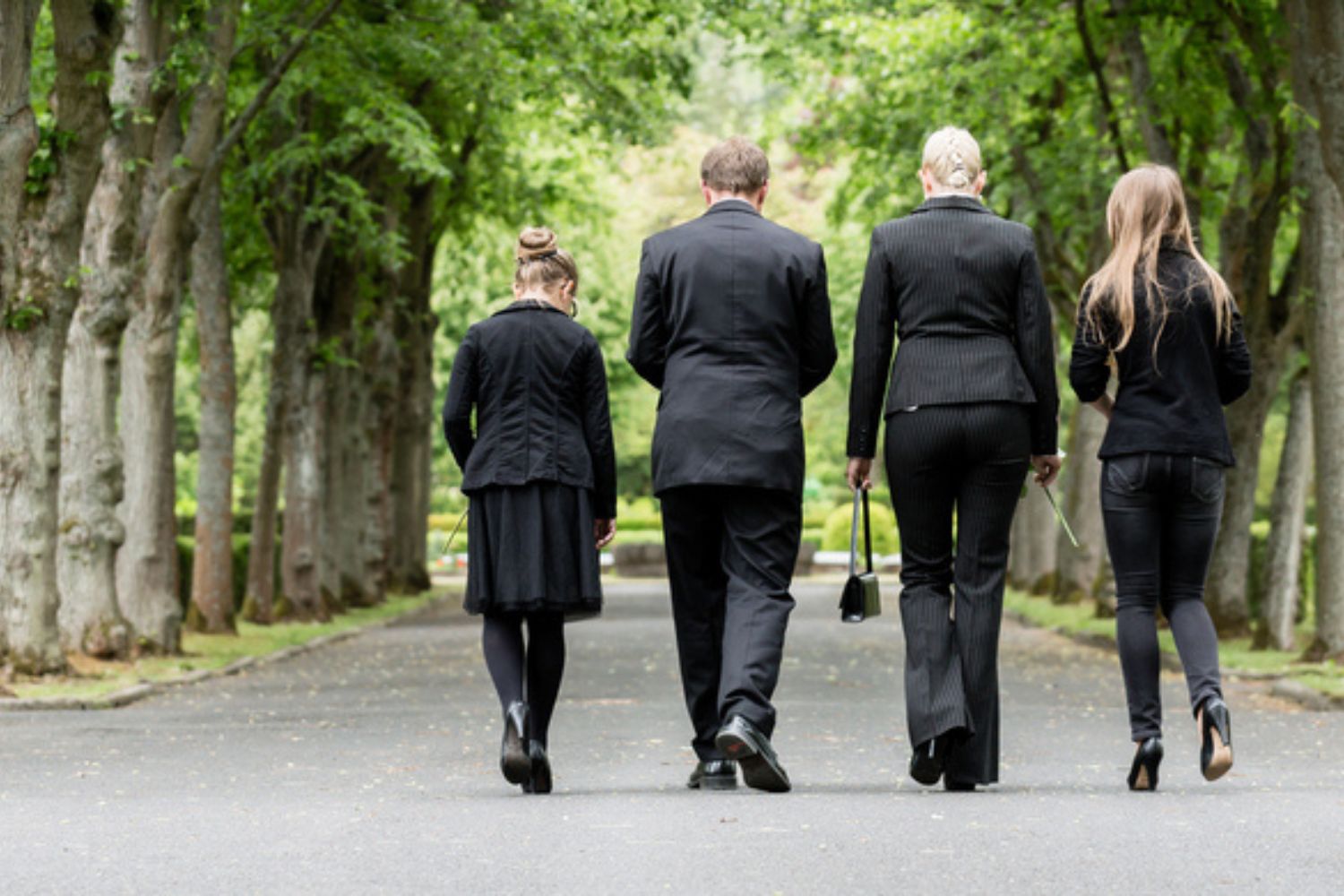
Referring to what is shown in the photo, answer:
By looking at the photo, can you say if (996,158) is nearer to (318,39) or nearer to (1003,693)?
(318,39)

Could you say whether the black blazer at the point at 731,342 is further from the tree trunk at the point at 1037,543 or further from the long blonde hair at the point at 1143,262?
the tree trunk at the point at 1037,543

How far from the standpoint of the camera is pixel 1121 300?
8.20 m

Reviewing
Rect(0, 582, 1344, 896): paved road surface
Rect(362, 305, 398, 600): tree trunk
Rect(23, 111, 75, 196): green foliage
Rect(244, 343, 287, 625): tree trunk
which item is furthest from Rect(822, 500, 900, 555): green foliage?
Rect(0, 582, 1344, 896): paved road surface

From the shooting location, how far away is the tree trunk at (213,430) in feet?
79.8

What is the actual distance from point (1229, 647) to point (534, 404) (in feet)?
47.3

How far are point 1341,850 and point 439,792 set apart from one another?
3552mm

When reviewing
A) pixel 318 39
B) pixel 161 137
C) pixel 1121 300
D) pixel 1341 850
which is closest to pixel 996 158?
pixel 318 39

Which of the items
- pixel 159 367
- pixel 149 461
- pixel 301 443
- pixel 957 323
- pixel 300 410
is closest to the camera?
pixel 957 323

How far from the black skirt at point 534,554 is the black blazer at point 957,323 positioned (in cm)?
118

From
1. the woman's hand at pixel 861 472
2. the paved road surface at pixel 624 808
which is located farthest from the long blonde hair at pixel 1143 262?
the paved road surface at pixel 624 808

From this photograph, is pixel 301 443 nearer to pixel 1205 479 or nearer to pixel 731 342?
pixel 731 342

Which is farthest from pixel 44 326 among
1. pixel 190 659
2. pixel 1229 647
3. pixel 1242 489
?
pixel 1242 489

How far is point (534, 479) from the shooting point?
860cm

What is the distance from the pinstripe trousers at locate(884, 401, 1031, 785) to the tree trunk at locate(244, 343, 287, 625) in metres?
20.0
